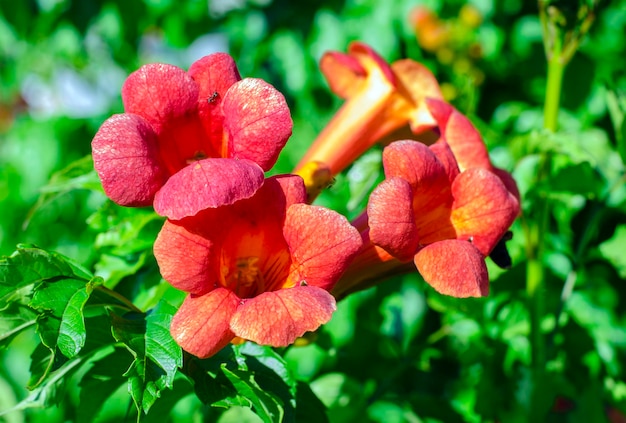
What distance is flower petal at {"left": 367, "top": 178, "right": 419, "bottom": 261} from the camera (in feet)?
4.68

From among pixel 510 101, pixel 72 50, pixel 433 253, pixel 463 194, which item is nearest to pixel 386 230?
pixel 433 253

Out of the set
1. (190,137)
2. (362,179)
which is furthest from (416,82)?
(190,137)

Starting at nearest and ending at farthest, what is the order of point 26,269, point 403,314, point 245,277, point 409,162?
point 26,269 < point 409,162 < point 245,277 < point 403,314

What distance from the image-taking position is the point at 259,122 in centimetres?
147

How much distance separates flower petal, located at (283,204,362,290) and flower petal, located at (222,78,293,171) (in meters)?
0.14

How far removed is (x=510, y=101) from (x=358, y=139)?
7.20 ft

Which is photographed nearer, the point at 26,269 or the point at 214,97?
the point at 26,269

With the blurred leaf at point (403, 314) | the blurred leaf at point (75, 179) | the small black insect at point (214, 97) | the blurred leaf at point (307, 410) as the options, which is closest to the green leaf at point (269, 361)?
the blurred leaf at point (307, 410)

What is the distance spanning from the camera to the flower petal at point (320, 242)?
4.53ft

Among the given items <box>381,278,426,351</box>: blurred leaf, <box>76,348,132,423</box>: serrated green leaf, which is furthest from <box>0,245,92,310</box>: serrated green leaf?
<box>381,278,426,351</box>: blurred leaf

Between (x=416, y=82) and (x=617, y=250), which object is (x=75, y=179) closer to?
(x=416, y=82)

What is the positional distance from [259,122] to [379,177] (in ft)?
4.12

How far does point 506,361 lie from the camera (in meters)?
2.52

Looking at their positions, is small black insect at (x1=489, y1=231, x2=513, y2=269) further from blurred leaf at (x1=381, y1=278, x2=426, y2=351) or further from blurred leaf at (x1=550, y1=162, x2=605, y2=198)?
blurred leaf at (x1=381, y1=278, x2=426, y2=351)
